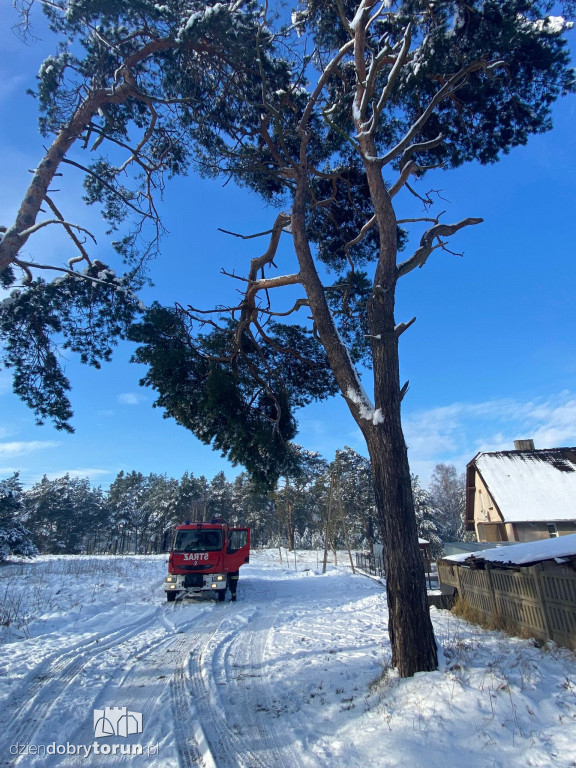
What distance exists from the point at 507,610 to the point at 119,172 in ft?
40.3

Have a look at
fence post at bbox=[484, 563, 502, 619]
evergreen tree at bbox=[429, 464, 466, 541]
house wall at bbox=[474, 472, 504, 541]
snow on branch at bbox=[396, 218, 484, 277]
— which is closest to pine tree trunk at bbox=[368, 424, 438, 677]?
snow on branch at bbox=[396, 218, 484, 277]

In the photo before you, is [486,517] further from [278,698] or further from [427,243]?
[278,698]

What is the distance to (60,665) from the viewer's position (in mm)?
5879

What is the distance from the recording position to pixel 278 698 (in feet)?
15.7

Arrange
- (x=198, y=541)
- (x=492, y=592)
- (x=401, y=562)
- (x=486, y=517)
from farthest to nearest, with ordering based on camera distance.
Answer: (x=486, y=517) < (x=198, y=541) < (x=492, y=592) < (x=401, y=562)

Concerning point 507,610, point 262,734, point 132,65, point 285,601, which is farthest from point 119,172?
point 285,601

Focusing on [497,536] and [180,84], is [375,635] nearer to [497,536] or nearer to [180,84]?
Answer: [180,84]

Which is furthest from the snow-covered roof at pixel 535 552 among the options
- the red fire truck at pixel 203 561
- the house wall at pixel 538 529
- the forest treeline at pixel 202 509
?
the forest treeline at pixel 202 509

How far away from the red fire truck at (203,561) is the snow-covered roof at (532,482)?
16.4 m

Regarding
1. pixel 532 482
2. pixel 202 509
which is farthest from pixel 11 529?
pixel 202 509

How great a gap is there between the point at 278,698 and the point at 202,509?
64.2 meters

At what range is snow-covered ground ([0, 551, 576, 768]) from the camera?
3.33 meters

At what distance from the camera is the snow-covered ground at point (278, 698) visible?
3334 millimetres

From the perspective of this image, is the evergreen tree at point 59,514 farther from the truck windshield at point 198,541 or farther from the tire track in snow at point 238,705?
the tire track in snow at point 238,705
